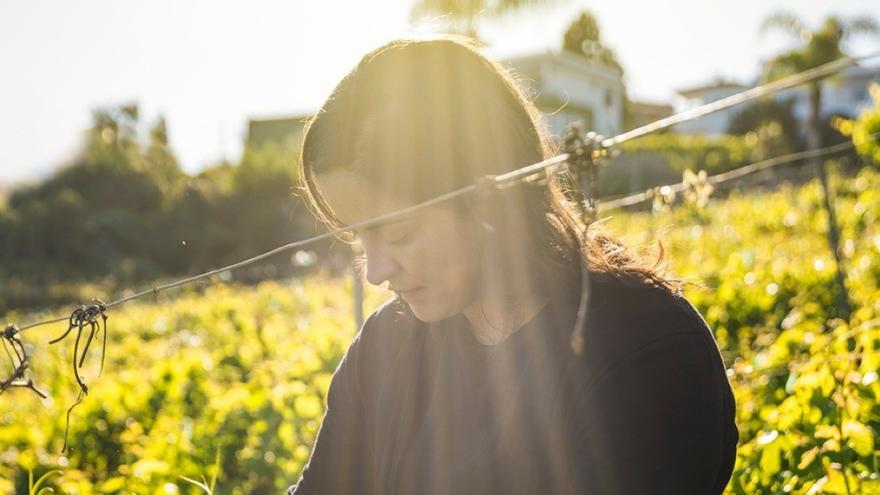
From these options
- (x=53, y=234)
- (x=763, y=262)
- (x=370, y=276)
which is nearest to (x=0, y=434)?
(x=370, y=276)

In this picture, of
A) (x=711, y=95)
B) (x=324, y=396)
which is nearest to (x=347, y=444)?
(x=324, y=396)

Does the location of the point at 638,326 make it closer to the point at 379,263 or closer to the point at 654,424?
the point at 654,424

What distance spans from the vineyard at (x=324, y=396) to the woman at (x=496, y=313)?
1.17 ft

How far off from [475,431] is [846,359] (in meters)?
1.31

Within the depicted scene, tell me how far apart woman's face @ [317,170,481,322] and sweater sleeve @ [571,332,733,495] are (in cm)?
37

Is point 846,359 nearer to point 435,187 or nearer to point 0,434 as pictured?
point 435,187

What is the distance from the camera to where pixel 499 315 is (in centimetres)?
176

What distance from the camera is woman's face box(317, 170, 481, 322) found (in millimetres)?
1710

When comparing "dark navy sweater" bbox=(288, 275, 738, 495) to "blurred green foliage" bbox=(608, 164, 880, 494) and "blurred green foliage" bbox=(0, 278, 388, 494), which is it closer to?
"blurred green foliage" bbox=(608, 164, 880, 494)

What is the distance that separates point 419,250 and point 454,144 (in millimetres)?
209

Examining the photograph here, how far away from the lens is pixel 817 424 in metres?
2.22

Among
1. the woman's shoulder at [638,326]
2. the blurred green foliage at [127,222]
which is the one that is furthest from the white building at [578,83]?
the woman's shoulder at [638,326]

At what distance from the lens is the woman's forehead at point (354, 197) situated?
1.73 metres

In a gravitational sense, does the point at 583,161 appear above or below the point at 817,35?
above
